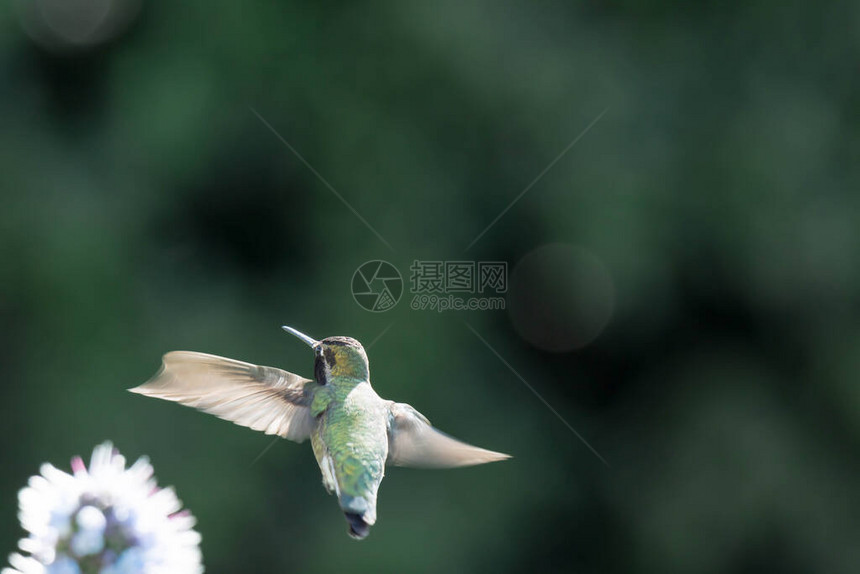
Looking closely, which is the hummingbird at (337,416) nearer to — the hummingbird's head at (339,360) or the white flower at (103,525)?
the hummingbird's head at (339,360)

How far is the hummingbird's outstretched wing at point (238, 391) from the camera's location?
3.03 ft

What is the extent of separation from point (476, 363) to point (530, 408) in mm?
246

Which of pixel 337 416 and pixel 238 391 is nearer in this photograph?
pixel 238 391

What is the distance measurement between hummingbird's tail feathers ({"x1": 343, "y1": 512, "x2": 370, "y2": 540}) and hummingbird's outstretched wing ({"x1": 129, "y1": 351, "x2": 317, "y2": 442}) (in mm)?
198

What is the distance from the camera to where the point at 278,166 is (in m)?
2.98

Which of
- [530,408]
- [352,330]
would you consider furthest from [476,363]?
[352,330]

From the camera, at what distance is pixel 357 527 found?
37.6 inches
